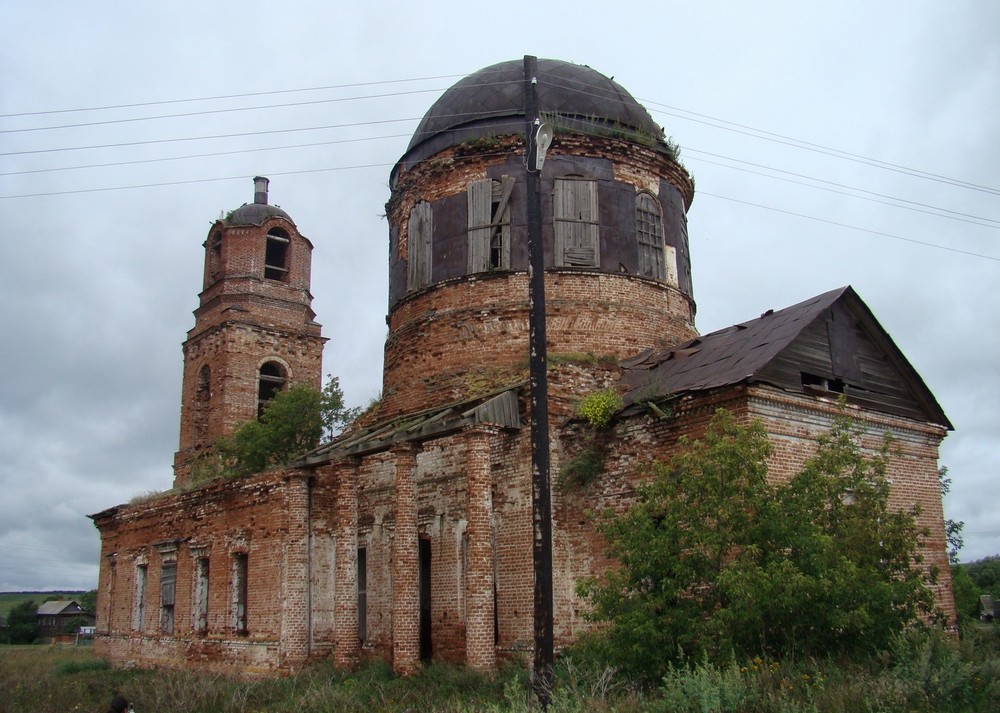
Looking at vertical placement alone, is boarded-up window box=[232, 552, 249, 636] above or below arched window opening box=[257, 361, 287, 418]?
below

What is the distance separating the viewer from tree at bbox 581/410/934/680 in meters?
9.04

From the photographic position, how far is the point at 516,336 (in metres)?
16.3

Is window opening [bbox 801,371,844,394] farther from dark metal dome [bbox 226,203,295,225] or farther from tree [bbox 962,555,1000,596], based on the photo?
tree [bbox 962,555,1000,596]

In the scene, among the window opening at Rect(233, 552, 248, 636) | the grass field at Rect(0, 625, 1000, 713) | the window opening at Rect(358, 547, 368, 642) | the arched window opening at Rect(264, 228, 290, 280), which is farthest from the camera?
the arched window opening at Rect(264, 228, 290, 280)

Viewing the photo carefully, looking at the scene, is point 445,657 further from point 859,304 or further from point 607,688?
point 859,304

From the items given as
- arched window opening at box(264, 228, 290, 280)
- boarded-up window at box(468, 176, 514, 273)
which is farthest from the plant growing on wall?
arched window opening at box(264, 228, 290, 280)

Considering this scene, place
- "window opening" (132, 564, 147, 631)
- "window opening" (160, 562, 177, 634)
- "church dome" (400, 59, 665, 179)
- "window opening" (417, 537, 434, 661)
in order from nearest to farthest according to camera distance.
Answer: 1. "window opening" (417, 537, 434, 661)
2. "church dome" (400, 59, 665, 179)
3. "window opening" (160, 562, 177, 634)
4. "window opening" (132, 564, 147, 631)

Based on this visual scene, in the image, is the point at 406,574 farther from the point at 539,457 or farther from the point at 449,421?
the point at 539,457

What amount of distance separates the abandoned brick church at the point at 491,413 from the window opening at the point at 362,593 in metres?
0.04

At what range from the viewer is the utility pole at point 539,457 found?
359 inches

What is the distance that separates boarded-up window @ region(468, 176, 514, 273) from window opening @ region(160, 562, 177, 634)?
1045 centimetres

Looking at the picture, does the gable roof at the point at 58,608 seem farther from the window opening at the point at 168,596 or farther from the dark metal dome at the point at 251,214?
the window opening at the point at 168,596

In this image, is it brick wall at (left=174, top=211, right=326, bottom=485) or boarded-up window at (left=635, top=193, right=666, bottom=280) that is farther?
brick wall at (left=174, top=211, right=326, bottom=485)

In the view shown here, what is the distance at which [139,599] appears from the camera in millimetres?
22438
